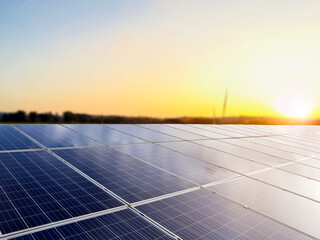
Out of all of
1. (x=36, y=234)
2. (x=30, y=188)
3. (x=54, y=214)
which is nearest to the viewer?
(x=36, y=234)

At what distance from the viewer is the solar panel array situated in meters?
4.83

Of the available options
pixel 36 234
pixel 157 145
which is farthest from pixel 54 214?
pixel 157 145

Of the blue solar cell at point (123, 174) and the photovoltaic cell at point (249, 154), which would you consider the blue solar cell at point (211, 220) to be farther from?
the photovoltaic cell at point (249, 154)

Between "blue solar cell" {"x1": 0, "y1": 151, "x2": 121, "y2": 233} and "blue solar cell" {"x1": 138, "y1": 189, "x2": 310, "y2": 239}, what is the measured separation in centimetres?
119

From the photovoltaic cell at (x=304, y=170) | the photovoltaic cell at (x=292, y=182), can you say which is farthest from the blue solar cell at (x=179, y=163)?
the photovoltaic cell at (x=304, y=170)

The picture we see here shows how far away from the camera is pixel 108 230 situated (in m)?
4.61

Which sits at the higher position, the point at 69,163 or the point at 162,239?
the point at 69,163

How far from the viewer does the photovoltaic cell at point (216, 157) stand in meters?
9.82

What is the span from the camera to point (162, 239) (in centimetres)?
462

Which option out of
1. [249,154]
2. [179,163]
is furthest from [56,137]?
[249,154]

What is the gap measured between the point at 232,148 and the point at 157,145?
172 inches

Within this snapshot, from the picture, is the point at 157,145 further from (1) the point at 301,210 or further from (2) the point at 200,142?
(1) the point at 301,210

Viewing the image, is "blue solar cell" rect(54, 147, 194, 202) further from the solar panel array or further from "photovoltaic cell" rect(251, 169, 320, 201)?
"photovoltaic cell" rect(251, 169, 320, 201)

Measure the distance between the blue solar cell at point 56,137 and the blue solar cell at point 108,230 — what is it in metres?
5.87
